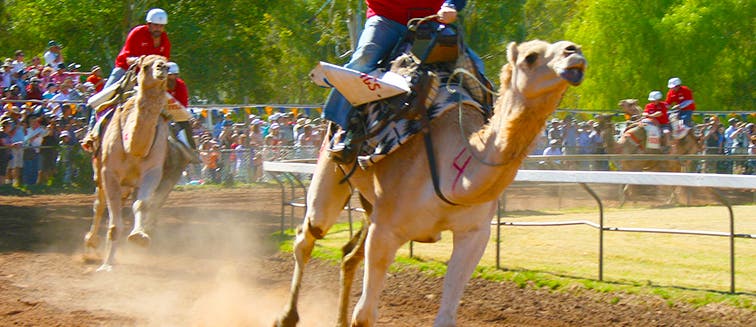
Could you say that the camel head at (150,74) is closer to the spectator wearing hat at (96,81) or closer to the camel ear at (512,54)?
the spectator wearing hat at (96,81)

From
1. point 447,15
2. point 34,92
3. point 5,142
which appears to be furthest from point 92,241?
point 34,92

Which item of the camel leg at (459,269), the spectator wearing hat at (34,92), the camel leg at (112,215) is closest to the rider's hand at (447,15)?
the camel leg at (459,269)

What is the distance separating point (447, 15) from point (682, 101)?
18912 mm

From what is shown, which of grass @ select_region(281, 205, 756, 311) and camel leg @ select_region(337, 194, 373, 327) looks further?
grass @ select_region(281, 205, 756, 311)

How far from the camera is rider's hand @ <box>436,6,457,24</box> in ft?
26.0

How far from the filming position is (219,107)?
29.4 m

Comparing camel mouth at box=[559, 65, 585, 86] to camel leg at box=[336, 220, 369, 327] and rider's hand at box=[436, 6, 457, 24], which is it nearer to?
rider's hand at box=[436, 6, 457, 24]

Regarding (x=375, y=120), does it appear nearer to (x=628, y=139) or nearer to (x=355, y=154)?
(x=355, y=154)

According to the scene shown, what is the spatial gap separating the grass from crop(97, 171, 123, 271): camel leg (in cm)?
271

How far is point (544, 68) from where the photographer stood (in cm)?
624

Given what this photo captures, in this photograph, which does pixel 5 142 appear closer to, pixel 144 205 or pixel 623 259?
pixel 144 205

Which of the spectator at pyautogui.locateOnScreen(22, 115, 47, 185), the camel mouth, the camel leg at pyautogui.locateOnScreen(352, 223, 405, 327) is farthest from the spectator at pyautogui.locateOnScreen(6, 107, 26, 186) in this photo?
the camel mouth

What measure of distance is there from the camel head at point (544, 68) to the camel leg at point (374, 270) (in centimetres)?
153

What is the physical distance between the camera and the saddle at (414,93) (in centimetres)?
771
